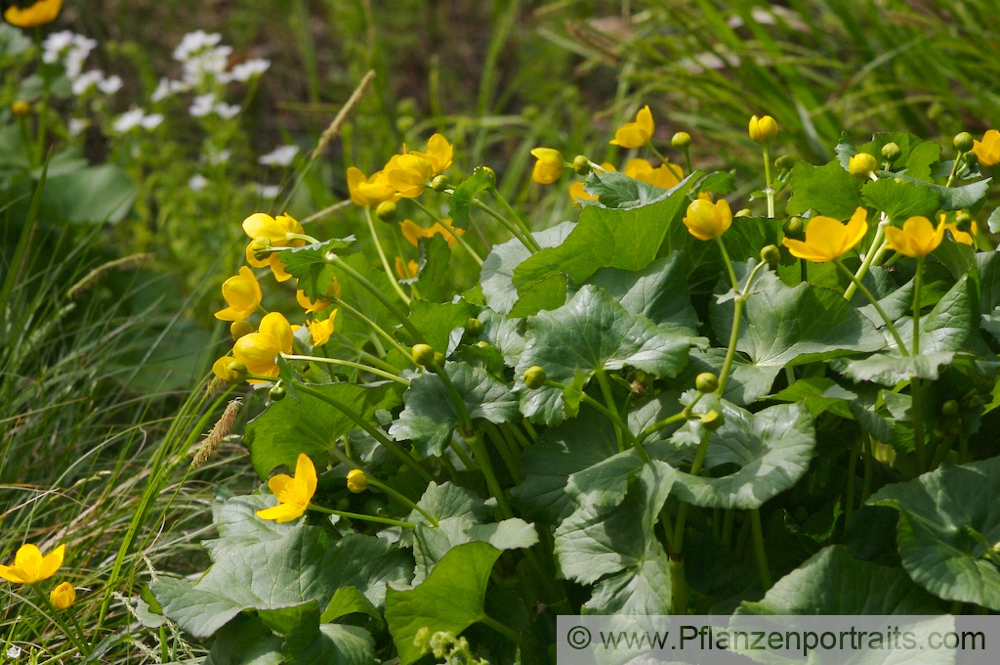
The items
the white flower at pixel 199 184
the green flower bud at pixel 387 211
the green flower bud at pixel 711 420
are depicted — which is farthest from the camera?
the white flower at pixel 199 184

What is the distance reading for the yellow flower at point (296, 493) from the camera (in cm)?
82

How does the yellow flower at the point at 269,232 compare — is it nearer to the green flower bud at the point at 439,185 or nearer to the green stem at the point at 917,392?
the green flower bud at the point at 439,185

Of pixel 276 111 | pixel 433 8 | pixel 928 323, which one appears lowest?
pixel 276 111

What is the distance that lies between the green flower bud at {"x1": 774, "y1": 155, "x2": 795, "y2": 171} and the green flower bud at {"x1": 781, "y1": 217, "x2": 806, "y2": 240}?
7 cm

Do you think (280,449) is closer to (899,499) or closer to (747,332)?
(747,332)

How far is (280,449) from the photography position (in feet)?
3.07

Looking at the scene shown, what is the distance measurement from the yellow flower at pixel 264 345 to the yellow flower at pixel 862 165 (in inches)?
21.3

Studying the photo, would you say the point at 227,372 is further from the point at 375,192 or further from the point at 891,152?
the point at 891,152

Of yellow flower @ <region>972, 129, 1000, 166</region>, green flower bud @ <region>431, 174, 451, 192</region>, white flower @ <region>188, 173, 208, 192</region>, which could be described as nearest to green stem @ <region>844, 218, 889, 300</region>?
yellow flower @ <region>972, 129, 1000, 166</region>

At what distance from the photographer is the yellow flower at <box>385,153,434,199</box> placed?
0.95 meters

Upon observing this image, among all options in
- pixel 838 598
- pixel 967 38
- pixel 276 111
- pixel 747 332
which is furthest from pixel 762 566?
pixel 276 111

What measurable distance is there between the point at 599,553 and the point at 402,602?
0.17 metres

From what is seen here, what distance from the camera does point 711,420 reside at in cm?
69

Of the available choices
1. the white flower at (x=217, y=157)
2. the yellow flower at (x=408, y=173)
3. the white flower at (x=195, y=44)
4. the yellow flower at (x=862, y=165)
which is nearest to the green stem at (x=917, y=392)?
the yellow flower at (x=862, y=165)
